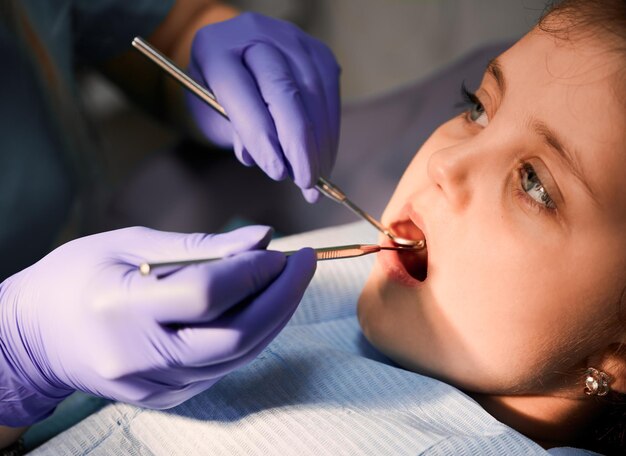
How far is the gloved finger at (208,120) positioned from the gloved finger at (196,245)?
0.52 meters

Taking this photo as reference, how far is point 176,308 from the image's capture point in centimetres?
77

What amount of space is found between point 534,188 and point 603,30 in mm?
224

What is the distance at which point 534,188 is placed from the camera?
96 centimetres

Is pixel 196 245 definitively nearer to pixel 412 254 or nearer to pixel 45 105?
pixel 412 254

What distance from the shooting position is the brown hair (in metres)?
0.93

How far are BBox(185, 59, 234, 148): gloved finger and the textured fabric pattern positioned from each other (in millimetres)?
478

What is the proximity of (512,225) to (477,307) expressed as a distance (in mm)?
119

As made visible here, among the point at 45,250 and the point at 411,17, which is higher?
the point at 411,17

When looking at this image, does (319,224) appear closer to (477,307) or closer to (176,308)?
(477,307)

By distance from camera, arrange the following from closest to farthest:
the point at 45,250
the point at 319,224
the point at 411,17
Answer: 1. the point at 45,250
2. the point at 319,224
3. the point at 411,17

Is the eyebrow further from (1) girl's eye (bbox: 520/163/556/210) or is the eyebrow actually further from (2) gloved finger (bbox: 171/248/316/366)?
(2) gloved finger (bbox: 171/248/316/366)

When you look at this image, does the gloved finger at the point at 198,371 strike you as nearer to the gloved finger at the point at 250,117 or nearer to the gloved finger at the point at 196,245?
the gloved finger at the point at 196,245

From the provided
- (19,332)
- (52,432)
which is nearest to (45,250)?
(52,432)

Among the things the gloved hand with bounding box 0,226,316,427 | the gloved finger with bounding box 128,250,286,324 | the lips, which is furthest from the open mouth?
the gloved finger with bounding box 128,250,286,324
